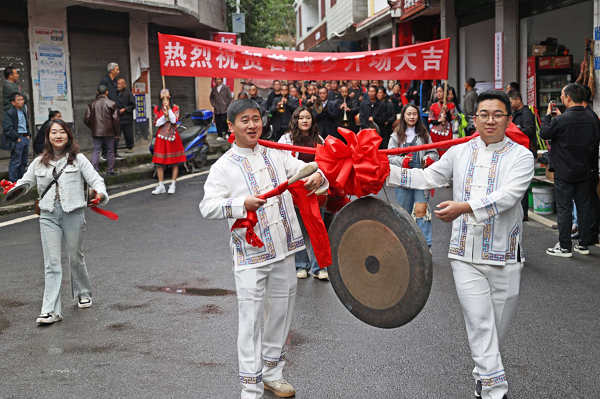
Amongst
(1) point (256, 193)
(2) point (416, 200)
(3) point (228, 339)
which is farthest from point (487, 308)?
(2) point (416, 200)

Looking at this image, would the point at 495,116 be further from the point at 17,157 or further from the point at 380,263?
the point at 17,157

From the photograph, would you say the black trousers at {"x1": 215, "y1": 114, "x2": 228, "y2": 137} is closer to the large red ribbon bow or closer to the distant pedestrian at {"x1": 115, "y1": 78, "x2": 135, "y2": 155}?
the distant pedestrian at {"x1": 115, "y1": 78, "x2": 135, "y2": 155}

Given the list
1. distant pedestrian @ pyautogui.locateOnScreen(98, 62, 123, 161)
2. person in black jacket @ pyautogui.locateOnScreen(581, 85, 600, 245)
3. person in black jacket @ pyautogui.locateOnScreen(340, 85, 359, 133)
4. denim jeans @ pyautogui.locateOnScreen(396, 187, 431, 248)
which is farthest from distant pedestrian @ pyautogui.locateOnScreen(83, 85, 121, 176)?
person in black jacket @ pyautogui.locateOnScreen(581, 85, 600, 245)

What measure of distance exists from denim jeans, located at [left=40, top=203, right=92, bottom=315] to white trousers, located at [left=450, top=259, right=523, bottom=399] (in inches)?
137

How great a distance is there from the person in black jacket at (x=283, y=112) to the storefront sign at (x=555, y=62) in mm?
5286

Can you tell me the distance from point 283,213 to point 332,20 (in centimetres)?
3133

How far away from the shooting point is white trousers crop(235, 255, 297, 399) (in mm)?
3893

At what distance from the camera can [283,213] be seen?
4043 mm

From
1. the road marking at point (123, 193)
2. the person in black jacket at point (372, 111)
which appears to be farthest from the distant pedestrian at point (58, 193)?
the person in black jacket at point (372, 111)

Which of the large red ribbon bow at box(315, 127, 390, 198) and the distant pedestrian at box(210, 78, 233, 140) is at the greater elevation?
the distant pedestrian at box(210, 78, 233, 140)

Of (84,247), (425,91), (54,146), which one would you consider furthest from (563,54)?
(54,146)

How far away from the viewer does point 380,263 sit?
3572 mm

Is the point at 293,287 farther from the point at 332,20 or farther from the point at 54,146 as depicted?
the point at 332,20

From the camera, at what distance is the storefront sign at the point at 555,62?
14.1 metres
